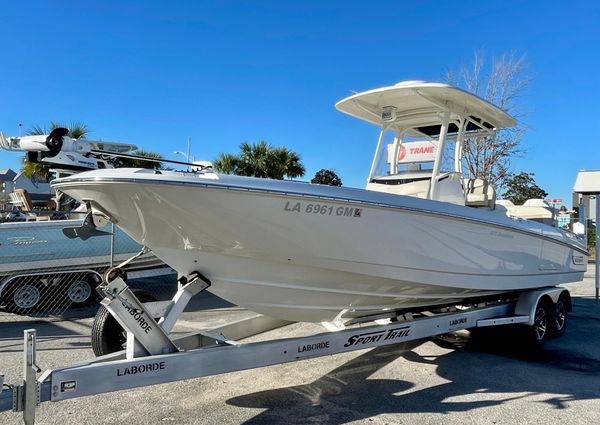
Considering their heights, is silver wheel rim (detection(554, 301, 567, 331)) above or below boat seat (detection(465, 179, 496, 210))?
below

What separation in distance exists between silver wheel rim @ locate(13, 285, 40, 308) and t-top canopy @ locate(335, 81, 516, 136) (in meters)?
5.84

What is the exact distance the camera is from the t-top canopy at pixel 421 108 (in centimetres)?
545

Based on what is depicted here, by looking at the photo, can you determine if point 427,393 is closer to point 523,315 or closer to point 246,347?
point 246,347

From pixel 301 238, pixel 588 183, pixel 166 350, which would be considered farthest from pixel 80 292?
pixel 588 183

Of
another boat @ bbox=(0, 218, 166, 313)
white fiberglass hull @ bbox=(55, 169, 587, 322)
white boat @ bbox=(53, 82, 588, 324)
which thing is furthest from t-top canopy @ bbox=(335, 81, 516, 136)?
another boat @ bbox=(0, 218, 166, 313)

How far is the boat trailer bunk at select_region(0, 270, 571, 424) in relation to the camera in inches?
115

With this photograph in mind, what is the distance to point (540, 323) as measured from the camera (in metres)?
6.41

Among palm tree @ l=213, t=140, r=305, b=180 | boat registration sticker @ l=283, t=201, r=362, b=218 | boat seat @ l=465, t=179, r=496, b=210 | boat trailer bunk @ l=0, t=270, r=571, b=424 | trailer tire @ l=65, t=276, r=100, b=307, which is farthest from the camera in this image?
palm tree @ l=213, t=140, r=305, b=180

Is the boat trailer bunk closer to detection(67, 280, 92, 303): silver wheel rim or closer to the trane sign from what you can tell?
the trane sign

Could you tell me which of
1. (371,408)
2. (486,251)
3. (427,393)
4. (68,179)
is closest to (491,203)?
(486,251)

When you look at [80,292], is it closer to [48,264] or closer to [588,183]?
[48,264]

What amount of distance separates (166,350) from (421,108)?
4.31 meters

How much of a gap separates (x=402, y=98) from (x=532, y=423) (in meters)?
3.74

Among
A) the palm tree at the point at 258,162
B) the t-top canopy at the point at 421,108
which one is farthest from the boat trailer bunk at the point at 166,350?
the palm tree at the point at 258,162
